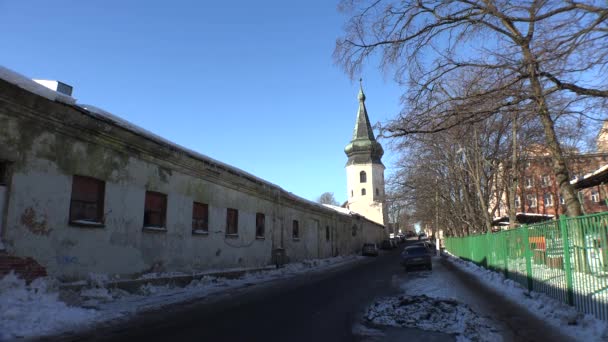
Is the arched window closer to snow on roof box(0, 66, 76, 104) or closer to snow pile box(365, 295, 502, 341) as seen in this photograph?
snow pile box(365, 295, 502, 341)

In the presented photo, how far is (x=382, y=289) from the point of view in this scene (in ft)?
44.2

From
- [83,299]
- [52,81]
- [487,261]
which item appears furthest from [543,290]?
[52,81]

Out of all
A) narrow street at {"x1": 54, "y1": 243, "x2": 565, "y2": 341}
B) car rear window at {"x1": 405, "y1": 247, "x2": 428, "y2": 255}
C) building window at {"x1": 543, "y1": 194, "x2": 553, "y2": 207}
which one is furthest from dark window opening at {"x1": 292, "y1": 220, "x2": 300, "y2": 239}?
building window at {"x1": 543, "y1": 194, "x2": 553, "y2": 207}

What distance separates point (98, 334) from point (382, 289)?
29.3 ft

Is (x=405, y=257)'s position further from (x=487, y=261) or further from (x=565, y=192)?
(x=565, y=192)

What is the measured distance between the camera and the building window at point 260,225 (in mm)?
22067

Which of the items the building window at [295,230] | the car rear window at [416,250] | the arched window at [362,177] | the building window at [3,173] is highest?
the arched window at [362,177]

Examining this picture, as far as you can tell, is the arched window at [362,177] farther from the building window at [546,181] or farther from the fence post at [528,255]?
the fence post at [528,255]

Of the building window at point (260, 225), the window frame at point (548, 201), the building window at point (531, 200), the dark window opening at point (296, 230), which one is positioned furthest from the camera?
the window frame at point (548, 201)

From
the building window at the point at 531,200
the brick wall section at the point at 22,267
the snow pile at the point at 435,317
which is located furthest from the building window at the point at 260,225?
the building window at the point at 531,200

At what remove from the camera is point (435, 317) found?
7.70 meters

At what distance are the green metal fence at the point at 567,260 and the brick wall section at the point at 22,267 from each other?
11021 mm

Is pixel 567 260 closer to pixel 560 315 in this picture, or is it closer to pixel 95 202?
pixel 560 315

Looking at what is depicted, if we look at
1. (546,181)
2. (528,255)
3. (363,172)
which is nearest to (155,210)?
(528,255)
